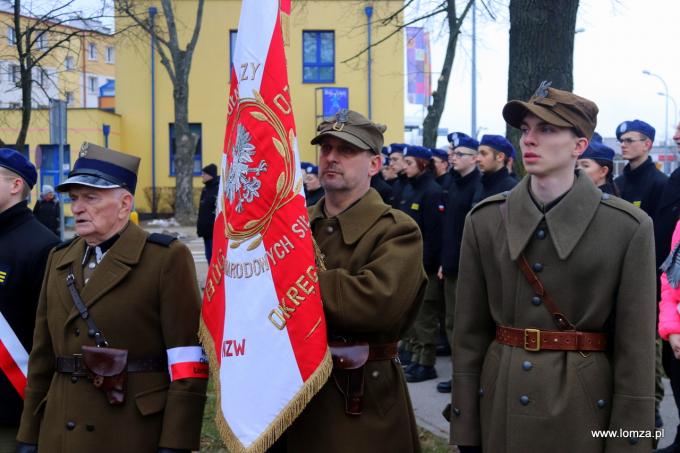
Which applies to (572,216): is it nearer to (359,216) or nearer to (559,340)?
(559,340)

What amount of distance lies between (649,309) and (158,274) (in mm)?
2101

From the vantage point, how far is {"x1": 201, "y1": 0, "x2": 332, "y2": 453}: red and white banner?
3.35 m

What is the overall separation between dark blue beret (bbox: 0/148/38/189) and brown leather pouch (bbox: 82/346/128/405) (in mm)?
1207

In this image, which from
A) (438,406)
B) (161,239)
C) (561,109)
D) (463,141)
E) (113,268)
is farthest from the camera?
(463,141)

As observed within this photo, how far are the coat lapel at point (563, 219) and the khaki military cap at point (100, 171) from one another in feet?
5.89

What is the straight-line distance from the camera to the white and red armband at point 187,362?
3527mm

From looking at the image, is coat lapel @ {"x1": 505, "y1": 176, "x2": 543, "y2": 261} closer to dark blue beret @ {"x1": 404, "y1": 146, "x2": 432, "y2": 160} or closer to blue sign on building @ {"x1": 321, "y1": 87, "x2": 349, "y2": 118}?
dark blue beret @ {"x1": 404, "y1": 146, "x2": 432, "y2": 160}

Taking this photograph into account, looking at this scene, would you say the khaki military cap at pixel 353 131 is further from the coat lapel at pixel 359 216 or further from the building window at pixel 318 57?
the building window at pixel 318 57

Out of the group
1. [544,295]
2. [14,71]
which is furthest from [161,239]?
[14,71]

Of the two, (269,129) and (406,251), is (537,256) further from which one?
(269,129)

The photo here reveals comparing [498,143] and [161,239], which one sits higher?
[498,143]

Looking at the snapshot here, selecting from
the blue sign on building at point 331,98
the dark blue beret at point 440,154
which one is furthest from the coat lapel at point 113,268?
the blue sign on building at point 331,98

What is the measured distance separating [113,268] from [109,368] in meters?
0.46

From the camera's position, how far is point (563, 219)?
10.4ft
